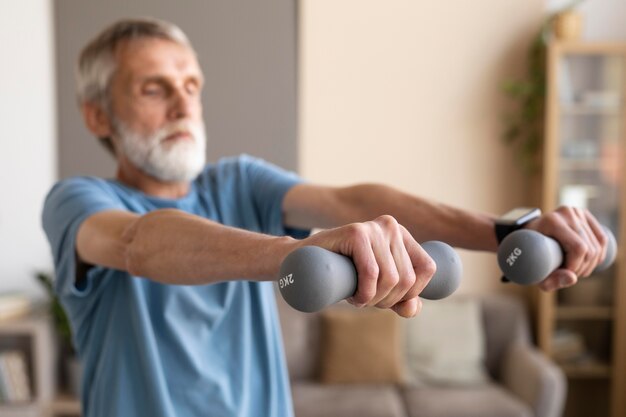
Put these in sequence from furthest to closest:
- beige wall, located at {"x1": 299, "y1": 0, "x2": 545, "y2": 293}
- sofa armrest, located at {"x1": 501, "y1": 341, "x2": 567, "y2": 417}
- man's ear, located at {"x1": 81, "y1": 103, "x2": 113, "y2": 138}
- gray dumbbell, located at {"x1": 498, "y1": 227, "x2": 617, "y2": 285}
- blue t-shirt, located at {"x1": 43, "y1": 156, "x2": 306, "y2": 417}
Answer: beige wall, located at {"x1": 299, "y1": 0, "x2": 545, "y2": 293}
sofa armrest, located at {"x1": 501, "y1": 341, "x2": 567, "y2": 417}
man's ear, located at {"x1": 81, "y1": 103, "x2": 113, "y2": 138}
blue t-shirt, located at {"x1": 43, "y1": 156, "x2": 306, "y2": 417}
gray dumbbell, located at {"x1": 498, "y1": 227, "x2": 617, "y2": 285}

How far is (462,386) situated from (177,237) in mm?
2905

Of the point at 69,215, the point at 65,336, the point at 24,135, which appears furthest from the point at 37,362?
the point at 69,215

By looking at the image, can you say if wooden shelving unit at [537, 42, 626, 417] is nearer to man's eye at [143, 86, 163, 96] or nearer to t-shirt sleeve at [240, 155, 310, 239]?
t-shirt sleeve at [240, 155, 310, 239]

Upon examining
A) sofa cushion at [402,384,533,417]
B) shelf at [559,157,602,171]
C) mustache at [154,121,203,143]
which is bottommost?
sofa cushion at [402,384,533,417]

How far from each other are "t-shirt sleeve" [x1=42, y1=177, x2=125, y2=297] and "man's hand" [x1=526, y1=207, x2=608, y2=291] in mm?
655

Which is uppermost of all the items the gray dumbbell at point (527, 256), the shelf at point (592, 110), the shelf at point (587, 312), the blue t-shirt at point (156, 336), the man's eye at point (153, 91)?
the man's eye at point (153, 91)

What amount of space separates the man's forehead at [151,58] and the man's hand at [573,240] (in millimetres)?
719

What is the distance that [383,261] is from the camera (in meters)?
0.69

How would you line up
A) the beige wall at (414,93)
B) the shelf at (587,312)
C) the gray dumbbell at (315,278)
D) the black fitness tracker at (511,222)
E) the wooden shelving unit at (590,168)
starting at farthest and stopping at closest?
the beige wall at (414,93) → the shelf at (587,312) → the wooden shelving unit at (590,168) → the black fitness tracker at (511,222) → the gray dumbbell at (315,278)

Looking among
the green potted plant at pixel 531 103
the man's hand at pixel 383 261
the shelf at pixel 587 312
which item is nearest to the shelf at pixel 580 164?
the green potted plant at pixel 531 103

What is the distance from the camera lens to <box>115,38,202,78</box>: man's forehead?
1.41m

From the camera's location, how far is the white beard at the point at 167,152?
1.38m

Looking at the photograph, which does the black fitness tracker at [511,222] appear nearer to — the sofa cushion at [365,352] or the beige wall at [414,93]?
the sofa cushion at [365,352]

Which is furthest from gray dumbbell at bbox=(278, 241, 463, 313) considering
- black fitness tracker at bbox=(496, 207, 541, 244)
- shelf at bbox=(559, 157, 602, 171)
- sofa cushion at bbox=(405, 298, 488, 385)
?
shelf at bbox=(559, 157, 602, 171)
